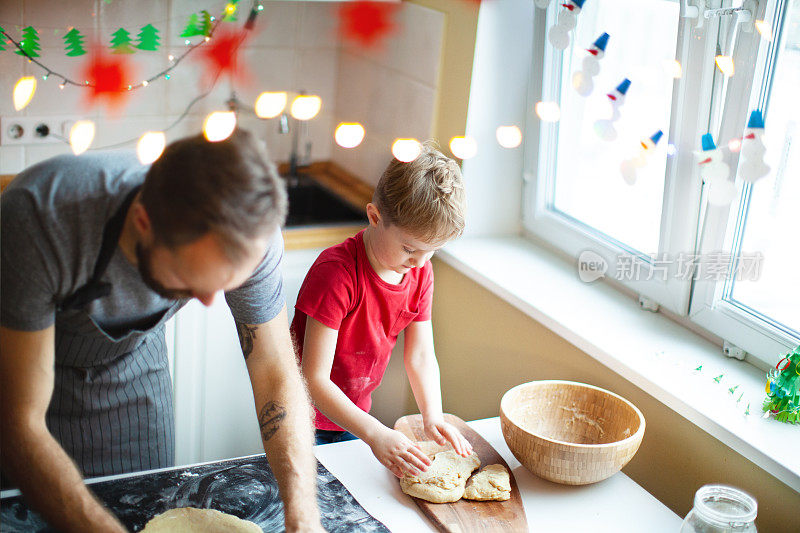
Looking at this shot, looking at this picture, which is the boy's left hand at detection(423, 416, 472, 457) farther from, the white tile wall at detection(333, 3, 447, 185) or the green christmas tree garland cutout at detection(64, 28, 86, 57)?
the green christmas tree garland cutout at detection(64, 28, 86, 57)

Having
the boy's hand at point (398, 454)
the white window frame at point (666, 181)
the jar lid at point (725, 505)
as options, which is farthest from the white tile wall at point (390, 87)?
the jar lid at point (725, 505)

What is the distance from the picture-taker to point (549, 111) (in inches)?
74.9

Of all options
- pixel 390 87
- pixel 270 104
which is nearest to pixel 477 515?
pixel 390 87

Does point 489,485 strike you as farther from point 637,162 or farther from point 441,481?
point 637,162

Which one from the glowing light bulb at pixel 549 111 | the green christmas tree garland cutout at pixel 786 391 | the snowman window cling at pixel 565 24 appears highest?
the snowman window cling at pixel 565 24

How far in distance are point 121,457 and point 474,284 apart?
35.1 inches

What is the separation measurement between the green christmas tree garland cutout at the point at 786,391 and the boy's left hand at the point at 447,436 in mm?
483

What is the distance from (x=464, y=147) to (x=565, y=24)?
451 millimetres

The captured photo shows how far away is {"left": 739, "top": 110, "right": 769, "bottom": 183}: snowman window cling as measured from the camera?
1.29 meters

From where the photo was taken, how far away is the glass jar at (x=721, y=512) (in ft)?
3.51

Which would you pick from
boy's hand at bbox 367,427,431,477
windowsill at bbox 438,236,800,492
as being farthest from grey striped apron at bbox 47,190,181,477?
windowsill at bbox 438,236,800,492

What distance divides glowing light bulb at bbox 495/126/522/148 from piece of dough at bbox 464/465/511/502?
935 millimetres

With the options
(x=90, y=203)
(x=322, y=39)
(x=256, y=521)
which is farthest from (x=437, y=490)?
(x=322, y=39)

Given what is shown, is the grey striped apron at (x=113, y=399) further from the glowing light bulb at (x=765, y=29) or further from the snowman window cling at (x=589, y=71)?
the glowing light bulb at (x=765, y=29)
